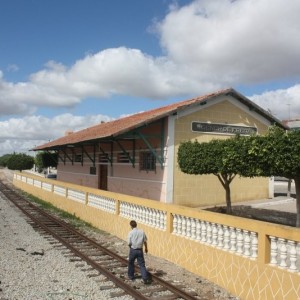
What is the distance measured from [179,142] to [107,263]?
917cm

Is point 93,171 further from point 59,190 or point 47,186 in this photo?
point 59,190

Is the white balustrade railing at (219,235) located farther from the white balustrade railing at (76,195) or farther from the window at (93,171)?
the window at (93,171)

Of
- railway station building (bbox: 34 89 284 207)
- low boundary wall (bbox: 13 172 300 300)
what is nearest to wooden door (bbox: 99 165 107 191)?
railway station building (bbox: 34 89 284 207)

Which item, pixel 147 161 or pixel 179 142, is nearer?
pixel 179 142

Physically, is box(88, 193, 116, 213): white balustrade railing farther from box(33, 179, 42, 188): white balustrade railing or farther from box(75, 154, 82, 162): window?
box(75, 154, 82, 162): window

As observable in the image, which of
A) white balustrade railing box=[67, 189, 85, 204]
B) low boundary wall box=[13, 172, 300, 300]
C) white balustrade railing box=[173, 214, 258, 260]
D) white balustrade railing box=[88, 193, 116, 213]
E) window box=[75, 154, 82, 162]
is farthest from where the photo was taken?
window box=[75, 154, 82, 162]

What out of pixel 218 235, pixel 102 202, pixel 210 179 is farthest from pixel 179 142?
pixel 218 235

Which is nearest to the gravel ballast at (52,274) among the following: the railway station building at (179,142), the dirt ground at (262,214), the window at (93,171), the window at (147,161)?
the railway station building at (179,142)

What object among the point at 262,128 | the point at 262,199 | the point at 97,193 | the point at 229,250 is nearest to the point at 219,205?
the point at 262,199

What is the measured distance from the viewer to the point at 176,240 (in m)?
9.25

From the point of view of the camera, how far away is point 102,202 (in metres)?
14.1

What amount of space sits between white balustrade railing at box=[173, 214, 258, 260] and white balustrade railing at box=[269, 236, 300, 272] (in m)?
0.45

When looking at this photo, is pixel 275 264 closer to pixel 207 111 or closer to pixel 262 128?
pixel 207 111

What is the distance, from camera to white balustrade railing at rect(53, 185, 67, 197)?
19.7m
